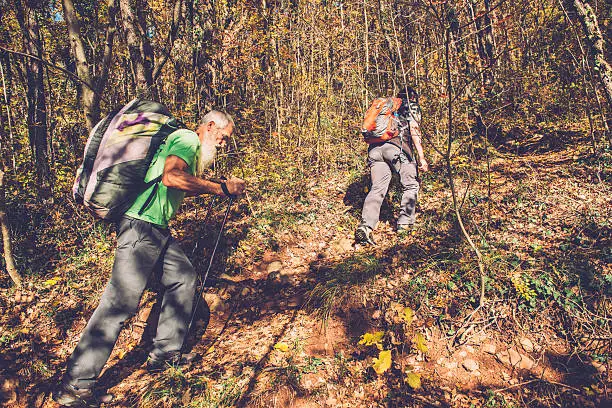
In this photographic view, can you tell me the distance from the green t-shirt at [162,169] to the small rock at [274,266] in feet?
7.25

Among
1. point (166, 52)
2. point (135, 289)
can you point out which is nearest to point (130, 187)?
point (135, 289)

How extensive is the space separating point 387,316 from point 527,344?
1.12m

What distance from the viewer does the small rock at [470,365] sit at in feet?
9.20

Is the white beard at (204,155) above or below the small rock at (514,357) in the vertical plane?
above

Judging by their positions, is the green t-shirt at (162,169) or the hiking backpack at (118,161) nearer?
the hiking backpack at (118,161)

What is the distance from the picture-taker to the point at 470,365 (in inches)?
111

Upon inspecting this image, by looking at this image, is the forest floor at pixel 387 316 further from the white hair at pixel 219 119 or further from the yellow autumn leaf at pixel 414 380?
the white hair at pixel 219 119

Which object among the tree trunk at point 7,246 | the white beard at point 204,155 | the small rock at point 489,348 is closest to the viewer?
the small rock at point 489,348

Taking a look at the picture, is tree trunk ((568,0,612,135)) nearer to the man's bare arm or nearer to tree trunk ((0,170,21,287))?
the man's bare arm

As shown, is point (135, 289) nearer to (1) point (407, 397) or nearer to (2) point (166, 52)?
(1) point (407, 397)

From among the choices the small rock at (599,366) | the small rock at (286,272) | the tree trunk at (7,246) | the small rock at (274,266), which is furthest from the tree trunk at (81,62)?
the small rock at (599,366)

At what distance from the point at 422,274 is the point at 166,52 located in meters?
4.86

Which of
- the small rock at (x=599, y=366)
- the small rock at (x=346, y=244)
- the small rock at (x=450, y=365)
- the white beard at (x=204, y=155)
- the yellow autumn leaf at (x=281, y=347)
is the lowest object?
the small rock at (x=450, y=365)

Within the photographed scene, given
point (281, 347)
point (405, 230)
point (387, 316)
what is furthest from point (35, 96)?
point (387, 316)
